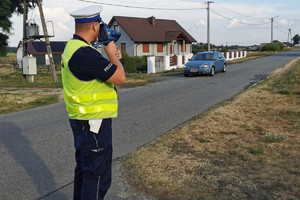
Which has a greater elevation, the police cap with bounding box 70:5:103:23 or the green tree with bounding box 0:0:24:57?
the green tree with bounding box 0:0:24:57

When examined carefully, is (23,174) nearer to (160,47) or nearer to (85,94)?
(85,94)

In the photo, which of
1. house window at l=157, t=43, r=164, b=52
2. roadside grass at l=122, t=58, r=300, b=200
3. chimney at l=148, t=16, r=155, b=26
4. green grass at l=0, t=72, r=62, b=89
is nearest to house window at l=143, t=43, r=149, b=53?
house window at l=157, t=43, r=164, b=52

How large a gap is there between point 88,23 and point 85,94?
1.81 feet

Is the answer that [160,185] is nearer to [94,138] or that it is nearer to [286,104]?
[94,138]

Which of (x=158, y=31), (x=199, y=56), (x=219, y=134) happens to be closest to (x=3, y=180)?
(x=219, y=134)

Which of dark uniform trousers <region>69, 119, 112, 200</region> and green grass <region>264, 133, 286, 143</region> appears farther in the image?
green grass <region>264, 133, 286, 143</region>

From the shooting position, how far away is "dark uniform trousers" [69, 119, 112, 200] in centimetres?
253

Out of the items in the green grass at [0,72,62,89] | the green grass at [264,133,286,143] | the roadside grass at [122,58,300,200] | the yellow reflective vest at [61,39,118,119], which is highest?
the yellow reflective vest at [61,39,118,119]

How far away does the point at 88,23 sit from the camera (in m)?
2.54

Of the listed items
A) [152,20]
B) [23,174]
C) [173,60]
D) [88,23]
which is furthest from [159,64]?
[88,23]

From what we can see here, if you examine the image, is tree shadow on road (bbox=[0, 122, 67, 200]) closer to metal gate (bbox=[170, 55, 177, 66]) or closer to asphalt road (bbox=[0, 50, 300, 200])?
asphalt road (bbox=[0, 50, 300, 200])

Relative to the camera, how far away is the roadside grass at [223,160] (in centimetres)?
374

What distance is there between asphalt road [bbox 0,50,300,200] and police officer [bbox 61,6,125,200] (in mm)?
1236

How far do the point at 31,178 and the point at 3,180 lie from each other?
36cm
